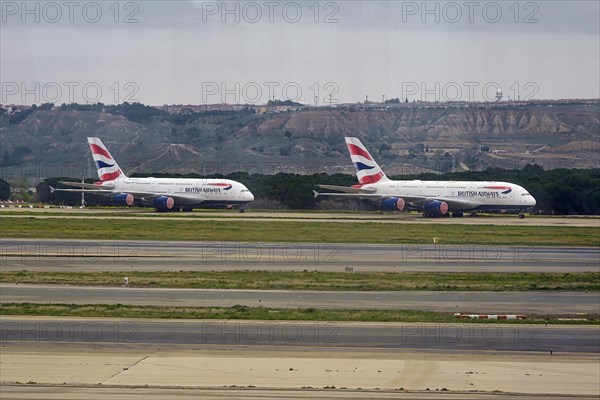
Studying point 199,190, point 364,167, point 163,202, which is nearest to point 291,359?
point 199,190

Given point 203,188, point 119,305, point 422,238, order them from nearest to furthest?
point 119,305 → point 422,238 → point 203,188

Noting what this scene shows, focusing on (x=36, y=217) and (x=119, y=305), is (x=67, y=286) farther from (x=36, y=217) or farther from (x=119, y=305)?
(x=36, y=217)

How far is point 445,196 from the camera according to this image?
104 m

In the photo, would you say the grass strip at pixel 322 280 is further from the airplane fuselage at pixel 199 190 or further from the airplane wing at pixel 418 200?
the airplane fuselage at pixel 199 190

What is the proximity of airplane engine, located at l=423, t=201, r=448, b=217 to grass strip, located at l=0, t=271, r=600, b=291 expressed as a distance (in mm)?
52564

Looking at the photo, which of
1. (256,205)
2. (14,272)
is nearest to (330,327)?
(14,272)

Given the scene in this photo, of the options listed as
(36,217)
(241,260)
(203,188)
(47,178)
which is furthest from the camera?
(47,178)

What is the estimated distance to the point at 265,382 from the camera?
23.9 m

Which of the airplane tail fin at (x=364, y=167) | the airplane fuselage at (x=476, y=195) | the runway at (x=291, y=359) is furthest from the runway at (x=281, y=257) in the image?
the airplane tail fin at (x=364, y=167)

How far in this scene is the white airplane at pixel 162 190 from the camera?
105m

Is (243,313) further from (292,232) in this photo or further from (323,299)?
(292,232)

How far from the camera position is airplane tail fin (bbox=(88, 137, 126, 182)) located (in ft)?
364

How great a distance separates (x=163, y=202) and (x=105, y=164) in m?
10.2

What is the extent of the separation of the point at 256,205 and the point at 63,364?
3599 inches
